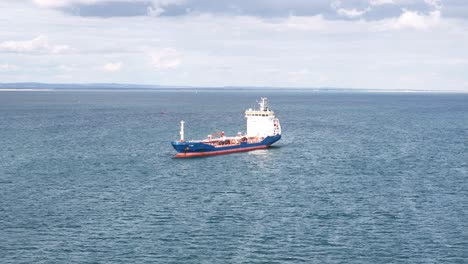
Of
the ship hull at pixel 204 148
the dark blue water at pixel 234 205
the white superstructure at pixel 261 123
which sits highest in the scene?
the white superstructure at pixel 261 123

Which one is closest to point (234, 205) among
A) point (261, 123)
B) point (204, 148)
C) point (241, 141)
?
point (204, 148)

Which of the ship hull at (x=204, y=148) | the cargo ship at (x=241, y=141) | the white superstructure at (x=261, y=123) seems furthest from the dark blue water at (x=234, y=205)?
the white superstructure at (x=261, y=123)

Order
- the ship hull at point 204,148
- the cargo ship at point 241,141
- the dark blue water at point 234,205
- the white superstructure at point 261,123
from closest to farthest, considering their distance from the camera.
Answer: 1. the dark blue water at point 234,205
2. the ship hull at point 204,148
3. the cargo ship at point 241,141
4. the white superstructure at point 261,123

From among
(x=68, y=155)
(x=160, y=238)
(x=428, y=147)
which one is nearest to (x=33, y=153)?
(x=68, y=155)

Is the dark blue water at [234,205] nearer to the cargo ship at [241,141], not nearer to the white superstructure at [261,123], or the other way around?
the cargo ship at [241,141]

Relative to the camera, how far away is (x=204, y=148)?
127m

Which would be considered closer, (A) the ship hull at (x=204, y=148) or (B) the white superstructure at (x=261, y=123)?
(A) the ship hull at (x=204, y=148)

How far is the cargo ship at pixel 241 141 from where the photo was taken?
125m

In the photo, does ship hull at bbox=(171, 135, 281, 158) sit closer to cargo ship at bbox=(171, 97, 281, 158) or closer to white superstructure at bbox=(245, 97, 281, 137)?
cargo ship at bbox=(171, 97, 281, 158)

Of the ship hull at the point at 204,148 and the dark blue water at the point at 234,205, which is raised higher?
the ship hull at the point at 204,148

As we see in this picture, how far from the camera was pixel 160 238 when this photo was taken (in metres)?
64.4

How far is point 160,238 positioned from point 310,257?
1632 cm

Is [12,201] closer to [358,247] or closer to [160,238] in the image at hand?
[160,238]

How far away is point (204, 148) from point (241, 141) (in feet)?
49.4
